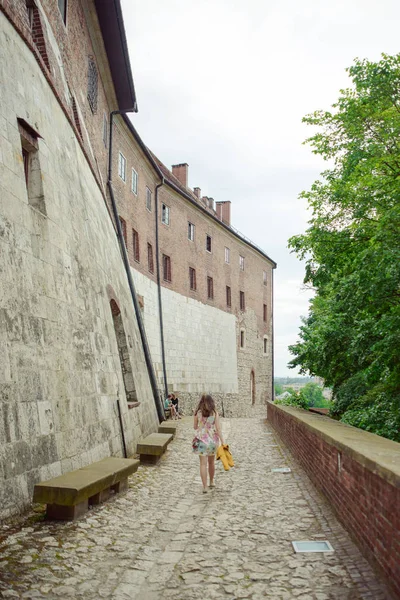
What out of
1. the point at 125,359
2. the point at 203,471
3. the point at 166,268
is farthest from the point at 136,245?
the point at 203,471

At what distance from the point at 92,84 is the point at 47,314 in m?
9.66

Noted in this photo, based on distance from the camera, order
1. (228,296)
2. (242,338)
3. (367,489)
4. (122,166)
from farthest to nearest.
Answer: (242,338), (228,296), (122,166), (367,489)

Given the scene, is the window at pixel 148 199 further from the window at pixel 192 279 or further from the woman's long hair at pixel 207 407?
the woman's long hair at pixel 207 407

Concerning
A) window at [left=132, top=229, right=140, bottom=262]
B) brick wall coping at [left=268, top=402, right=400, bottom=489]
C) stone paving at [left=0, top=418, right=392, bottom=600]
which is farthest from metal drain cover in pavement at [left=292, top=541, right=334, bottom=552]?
window at [left=132, top=229, right=140, bottom=262]

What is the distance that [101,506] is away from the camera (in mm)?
6285

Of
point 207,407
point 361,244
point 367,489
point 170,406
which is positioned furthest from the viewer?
point 170,406

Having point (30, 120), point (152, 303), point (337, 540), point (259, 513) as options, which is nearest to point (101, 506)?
point (259, 513)

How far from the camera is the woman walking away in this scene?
7805 mm

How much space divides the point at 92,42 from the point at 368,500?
1344cm

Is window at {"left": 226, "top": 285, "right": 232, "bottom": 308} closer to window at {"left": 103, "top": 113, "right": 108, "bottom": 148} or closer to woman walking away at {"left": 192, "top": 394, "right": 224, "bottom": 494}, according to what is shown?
window at {"left": 103, "top": 113, "right": 108, "bottom": 148}

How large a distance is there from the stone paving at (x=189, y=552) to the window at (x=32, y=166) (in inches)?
158

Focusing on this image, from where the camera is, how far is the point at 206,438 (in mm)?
7902

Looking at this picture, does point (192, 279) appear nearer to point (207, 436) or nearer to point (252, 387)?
point (252, 387)

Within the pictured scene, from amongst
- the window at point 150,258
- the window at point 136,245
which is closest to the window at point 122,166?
the window at point 136,245
